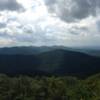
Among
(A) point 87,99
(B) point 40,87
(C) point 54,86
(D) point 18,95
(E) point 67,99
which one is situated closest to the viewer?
(A) point 87,99

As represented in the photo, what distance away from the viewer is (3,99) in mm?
98750

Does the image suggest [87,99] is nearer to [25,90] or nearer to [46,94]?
[46,94]

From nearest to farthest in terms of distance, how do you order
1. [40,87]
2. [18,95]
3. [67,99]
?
[67,99] < [18,95] < [40,87]

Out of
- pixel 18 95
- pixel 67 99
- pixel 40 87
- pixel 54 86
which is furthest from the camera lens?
pixel 54 86

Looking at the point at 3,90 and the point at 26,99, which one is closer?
the point at 26,99

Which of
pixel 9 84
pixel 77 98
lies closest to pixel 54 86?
pixel 9 84

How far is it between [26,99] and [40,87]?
14207 mm

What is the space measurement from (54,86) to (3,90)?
22.4 metres

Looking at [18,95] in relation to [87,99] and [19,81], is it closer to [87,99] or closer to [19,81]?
[19,81]

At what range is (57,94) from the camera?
106188 millimetres

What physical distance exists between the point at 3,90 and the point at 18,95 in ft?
36.0

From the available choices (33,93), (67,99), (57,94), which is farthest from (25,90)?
(67,99)

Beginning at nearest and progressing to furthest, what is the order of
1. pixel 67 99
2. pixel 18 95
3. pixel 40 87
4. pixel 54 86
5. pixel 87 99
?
pixel 87 99, pixel 67 99, pixel 18 95, pixel 40 87, pixel 54 86

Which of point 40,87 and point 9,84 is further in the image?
point 9,84
